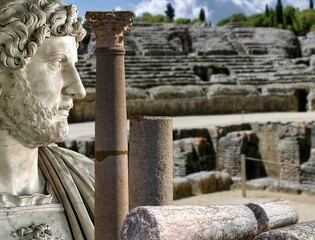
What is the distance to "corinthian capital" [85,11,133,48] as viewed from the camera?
3953mm

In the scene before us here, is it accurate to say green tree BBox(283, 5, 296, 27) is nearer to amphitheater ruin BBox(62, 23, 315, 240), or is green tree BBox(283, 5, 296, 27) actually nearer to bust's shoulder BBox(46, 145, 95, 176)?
amphitheater ruin BBox(62, 23, 315, 240)

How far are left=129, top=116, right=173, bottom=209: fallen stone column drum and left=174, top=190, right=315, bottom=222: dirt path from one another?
28.7 ft

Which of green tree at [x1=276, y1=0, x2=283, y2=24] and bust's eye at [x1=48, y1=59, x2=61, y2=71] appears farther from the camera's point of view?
green tree at [x1=276, y1=0, x2=283, y2=24]

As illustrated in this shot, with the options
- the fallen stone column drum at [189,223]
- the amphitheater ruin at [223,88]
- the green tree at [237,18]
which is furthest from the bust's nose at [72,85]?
the green tree at [237,18]

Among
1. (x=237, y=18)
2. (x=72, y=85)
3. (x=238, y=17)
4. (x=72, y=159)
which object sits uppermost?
(x=238, y=17)

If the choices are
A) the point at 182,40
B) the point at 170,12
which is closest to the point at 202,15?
the point at 170,12

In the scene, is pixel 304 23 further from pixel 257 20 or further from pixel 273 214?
pixel 273 214

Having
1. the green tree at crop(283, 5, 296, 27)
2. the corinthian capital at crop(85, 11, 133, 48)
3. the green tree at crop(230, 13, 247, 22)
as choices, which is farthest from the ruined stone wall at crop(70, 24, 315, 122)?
the green tree at crop(230, 13, 247, 22)

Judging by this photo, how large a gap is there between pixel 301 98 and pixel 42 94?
87.1 ft

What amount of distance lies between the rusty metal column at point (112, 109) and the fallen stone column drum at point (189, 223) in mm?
1001

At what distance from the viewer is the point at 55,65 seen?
2549 mm

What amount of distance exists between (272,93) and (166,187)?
2290 cm

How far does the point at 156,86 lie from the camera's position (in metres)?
27.8

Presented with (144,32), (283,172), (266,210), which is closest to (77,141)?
(283,172)
